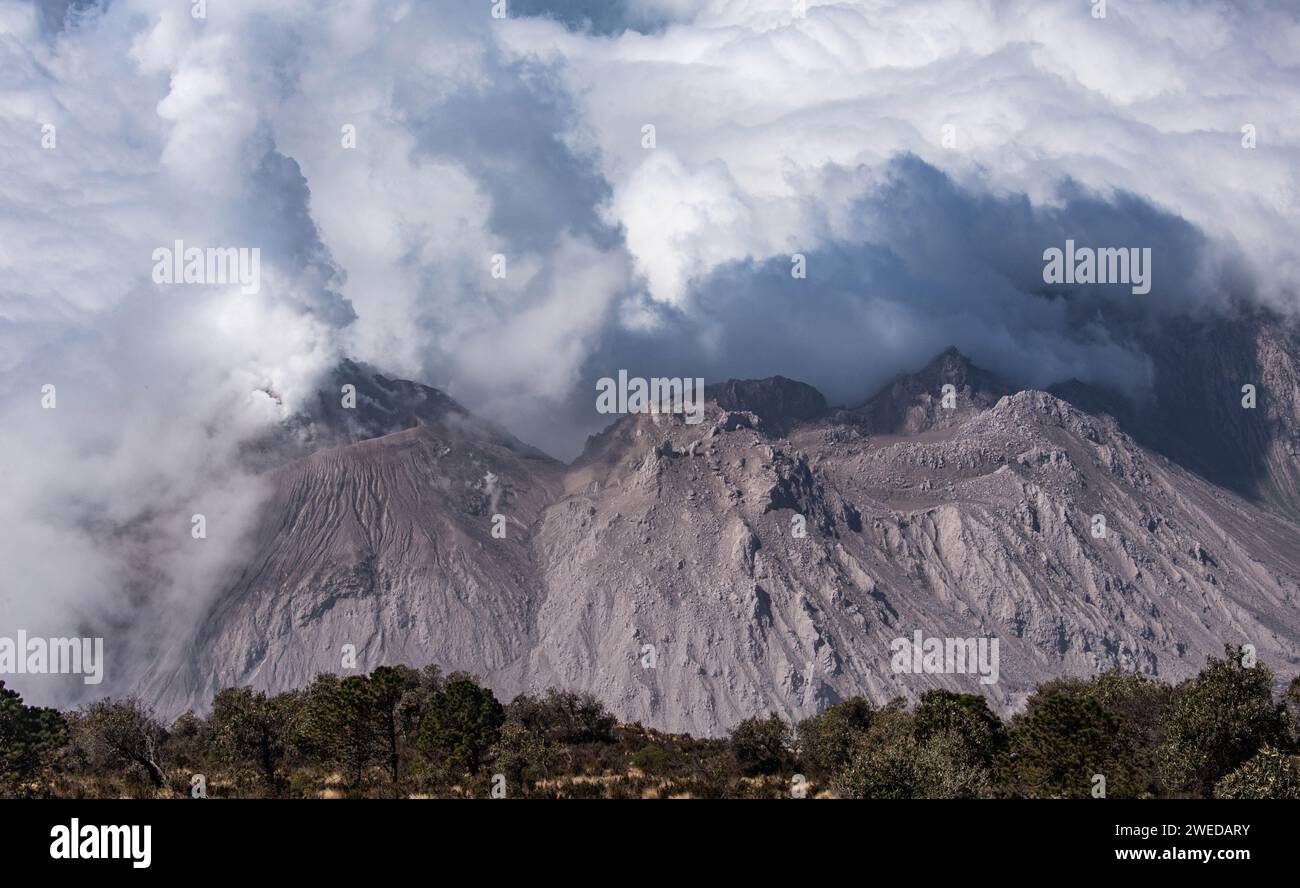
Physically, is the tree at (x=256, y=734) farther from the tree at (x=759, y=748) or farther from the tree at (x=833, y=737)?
the tree at (x=833, y=737)

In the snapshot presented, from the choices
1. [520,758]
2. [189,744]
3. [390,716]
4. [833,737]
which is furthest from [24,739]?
[833,737]

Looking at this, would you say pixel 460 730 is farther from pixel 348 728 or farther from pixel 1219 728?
pixel 1219 728

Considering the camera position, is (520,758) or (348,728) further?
(348,728)

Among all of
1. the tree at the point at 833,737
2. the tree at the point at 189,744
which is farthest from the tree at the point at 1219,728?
the tree at the point at 189,744

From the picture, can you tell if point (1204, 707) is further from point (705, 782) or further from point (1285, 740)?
point (705, 782)

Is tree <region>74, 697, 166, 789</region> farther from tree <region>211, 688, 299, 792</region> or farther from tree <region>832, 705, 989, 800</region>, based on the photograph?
tree <region>832, 705, 989, 800</region>
